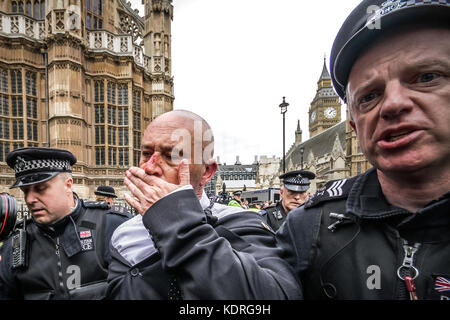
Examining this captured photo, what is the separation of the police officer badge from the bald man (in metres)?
1.35

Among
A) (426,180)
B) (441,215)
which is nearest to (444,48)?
(426,180)

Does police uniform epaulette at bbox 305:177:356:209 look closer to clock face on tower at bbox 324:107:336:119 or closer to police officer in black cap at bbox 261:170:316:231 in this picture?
police officer in black cap at bbox 261:170:316:231

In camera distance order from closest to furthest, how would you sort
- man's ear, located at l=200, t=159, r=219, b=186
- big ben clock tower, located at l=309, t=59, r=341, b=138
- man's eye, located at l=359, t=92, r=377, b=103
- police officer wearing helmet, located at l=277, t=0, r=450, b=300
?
police officer wearing helmet, located at l=277, t=0, r=450, b=300, man's eye, located at l=359, t=92, r=377, b=103, man's ear, located at l=200, t=159, r=219, b=186, big ben clock tower, located at l=309, t=59, r=341, b=138

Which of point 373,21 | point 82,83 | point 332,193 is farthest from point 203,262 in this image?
point 82,83

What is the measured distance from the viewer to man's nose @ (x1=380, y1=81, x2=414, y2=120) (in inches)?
35.5

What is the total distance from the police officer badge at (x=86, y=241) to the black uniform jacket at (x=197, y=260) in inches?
55.8

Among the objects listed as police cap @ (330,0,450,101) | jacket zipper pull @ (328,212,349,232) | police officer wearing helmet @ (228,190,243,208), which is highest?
police cap @ (330,0,450,101)

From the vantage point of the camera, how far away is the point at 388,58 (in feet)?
3.17

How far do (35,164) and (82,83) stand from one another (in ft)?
57.7

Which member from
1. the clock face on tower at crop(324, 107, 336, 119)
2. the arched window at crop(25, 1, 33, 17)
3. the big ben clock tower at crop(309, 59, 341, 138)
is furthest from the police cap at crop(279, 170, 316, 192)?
the clock face on tower at crop(324, 107, 336, 119)

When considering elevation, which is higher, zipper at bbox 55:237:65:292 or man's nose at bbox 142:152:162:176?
man's nose at bbox 142:152:162:176

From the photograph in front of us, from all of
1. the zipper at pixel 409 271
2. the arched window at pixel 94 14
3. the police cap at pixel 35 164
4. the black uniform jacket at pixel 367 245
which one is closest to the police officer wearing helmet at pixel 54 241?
the police cap at pixel 35 164

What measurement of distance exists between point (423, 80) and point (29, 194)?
341 cm
